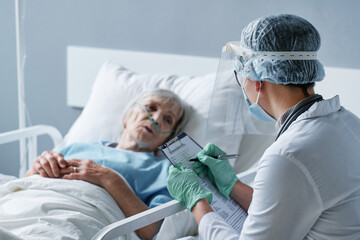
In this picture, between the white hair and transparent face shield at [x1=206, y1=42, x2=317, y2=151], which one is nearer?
transparent face shield at [x1=206, y1=42, x2=317, y2=151]

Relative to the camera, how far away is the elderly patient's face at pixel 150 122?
2.19m

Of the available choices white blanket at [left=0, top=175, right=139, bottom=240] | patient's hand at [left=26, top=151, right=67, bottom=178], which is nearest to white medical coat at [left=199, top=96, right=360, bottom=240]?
white blanket at [left=0, top=175, right=139, bottom=240]

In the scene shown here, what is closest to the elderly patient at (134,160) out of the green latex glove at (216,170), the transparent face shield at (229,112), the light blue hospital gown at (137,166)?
the light blue hospital gown at (137,166)

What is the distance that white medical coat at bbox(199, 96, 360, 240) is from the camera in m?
1.19

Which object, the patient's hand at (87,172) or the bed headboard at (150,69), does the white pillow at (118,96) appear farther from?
the patient's hand at (87,172)

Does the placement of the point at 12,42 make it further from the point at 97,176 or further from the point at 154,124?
the point at 97,176

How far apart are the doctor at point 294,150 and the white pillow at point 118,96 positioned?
0.80 m

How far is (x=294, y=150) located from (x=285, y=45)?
31cm

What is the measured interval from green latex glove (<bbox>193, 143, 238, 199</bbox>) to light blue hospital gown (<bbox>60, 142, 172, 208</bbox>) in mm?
272

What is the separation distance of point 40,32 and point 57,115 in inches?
21.1

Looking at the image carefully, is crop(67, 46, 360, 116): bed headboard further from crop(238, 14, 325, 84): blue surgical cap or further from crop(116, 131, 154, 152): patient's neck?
crop(238, 14, 325, 84): blue surgical cap

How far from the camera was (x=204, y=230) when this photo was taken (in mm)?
1430

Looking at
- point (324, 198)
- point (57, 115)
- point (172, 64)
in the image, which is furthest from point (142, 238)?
point (57, 115)

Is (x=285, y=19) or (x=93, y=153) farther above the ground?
(x=285, y=19)
